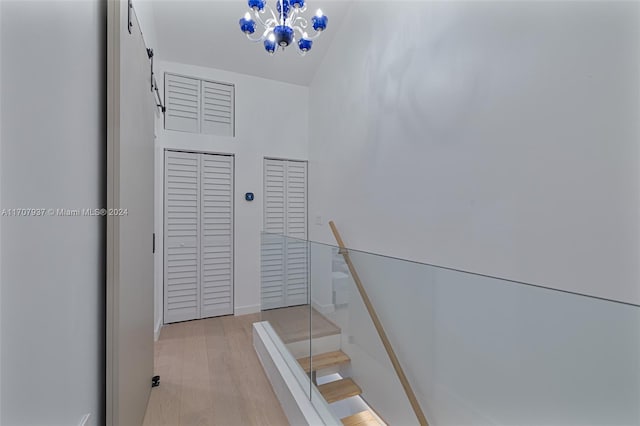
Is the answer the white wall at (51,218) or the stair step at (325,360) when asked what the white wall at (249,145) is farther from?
the white wall at (51,218)

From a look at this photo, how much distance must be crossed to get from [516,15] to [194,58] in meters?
3.07

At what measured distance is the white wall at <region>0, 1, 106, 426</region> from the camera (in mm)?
559

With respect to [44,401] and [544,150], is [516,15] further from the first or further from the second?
[44,401]

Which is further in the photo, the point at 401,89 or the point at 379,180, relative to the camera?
the point at 379,180

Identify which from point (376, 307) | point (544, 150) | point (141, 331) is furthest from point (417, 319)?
point (141, 331)

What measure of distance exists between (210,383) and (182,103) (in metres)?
2.91

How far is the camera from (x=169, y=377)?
2.03 metres

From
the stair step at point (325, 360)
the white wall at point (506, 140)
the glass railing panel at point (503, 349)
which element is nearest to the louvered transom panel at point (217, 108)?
the white wall at point (506, 140)

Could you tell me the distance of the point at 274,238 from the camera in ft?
8.09

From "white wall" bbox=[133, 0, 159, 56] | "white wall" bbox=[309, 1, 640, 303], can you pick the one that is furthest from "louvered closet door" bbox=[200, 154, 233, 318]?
"white wall" bbox=[309, 1, 640, 303]

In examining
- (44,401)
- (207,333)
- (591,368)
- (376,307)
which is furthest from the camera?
(207,333)

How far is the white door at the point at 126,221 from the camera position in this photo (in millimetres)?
1023

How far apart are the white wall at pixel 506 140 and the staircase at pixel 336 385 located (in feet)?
3.04

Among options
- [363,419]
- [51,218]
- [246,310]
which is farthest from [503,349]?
[246,310]
